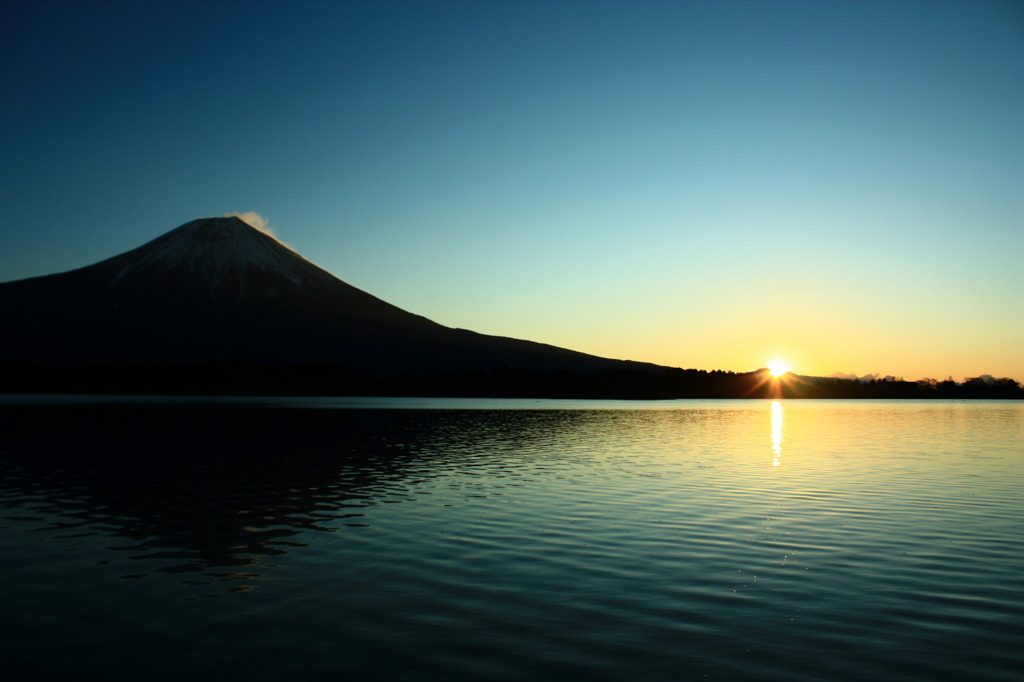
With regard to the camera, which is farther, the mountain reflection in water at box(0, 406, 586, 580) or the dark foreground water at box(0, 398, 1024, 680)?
the mountain reflection in water at box(0, 406, 586, 580)

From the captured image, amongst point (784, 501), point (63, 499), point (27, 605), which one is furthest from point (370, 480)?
point (27, 605)

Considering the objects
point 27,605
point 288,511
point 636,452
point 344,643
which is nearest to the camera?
point 344,643

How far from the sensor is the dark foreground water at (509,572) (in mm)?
12883

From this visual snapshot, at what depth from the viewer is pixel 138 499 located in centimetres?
3116

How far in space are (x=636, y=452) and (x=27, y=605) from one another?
4184 cm

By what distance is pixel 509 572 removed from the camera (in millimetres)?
19047

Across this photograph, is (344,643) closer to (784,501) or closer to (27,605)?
(27,605)

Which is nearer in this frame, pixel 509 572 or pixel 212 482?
pixel 509 572

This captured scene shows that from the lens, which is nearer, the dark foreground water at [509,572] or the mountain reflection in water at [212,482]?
the dark foreground water at [509,572]

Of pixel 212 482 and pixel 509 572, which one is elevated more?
pixel 212 482

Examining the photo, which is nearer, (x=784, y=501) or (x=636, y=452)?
(x=784, y=501)

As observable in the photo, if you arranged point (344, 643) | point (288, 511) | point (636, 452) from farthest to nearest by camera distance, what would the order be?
point (636, 452) → point (288, 511) → point (344, 643)

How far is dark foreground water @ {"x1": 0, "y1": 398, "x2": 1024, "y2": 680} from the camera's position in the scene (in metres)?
12.9

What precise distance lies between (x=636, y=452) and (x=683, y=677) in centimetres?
4252
